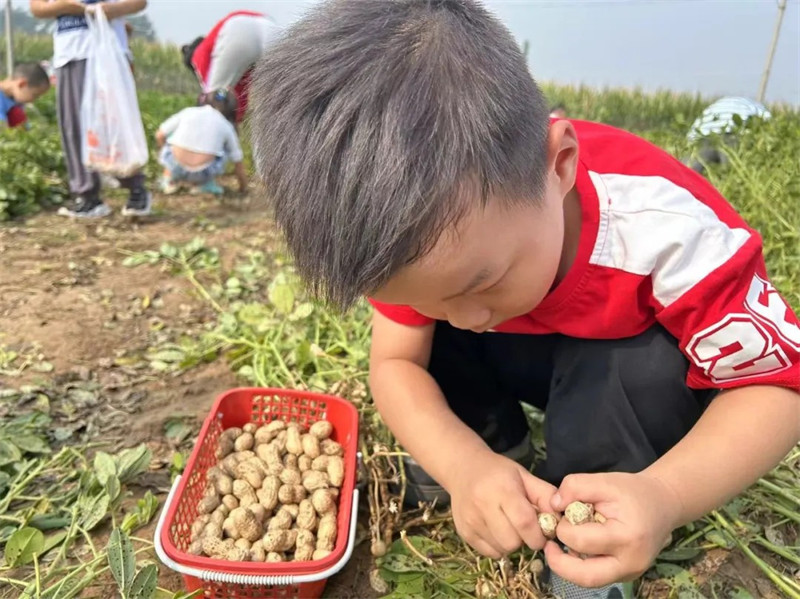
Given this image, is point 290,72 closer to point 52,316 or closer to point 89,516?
A: point 89,516

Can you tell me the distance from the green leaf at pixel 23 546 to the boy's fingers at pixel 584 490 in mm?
830

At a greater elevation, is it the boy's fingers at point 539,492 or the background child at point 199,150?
the boy's fingers at point 539,492

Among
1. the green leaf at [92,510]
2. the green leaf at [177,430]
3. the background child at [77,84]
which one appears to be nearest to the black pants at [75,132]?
the background child at [77,84]

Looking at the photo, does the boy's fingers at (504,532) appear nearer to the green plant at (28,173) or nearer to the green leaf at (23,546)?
the green leaf at (23,546)

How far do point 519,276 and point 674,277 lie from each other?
0.23 meters

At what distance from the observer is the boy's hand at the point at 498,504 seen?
2.64ft

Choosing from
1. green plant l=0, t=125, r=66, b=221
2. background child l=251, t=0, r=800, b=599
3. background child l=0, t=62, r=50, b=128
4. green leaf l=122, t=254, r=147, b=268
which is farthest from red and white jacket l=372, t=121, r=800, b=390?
background child l=0, t=62, r=50, b=128

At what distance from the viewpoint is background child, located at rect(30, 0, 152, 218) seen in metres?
2.86

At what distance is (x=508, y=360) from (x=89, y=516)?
74 cm

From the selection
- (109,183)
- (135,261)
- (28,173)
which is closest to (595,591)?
(135,261)

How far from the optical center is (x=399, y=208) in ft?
2.04

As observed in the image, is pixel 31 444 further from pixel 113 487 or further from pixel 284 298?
pixel 284 298

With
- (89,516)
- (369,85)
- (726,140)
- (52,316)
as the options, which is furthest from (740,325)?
(726,140)

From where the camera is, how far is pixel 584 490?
0.76 m
